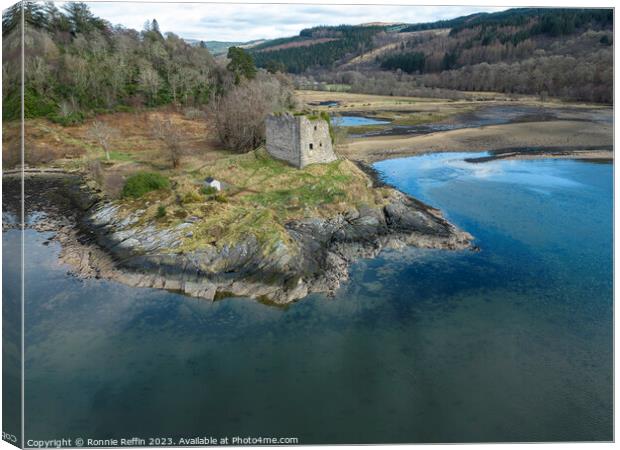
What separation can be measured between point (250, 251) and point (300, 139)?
829 centimetres

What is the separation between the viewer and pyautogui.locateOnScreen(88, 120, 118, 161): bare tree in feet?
107

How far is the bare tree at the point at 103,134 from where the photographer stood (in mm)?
32562

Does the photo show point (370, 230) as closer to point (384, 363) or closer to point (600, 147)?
point (384, 363)

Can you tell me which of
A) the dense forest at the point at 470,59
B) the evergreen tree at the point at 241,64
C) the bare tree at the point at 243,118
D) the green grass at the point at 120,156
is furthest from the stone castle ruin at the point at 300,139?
the evergreen tree at the point at 241,64

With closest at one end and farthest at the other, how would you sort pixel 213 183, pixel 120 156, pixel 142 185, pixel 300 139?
pixel 213 183, pixel 142 185, pixel 300 139, pixel 120 156

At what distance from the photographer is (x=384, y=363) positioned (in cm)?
1295

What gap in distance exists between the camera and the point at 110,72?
147 feet

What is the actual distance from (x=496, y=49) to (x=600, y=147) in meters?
36.1

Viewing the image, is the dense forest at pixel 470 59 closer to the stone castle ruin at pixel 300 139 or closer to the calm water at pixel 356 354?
the stone castle ruin at pixel 300 139

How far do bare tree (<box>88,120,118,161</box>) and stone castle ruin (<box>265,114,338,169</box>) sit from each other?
525 inches

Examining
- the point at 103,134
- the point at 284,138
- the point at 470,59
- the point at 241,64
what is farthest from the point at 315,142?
the point at 470,59

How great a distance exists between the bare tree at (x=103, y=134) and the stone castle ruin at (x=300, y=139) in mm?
13341

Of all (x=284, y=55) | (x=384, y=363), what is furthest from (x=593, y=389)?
(x=284, y=55)

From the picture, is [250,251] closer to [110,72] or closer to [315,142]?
[315,142]
